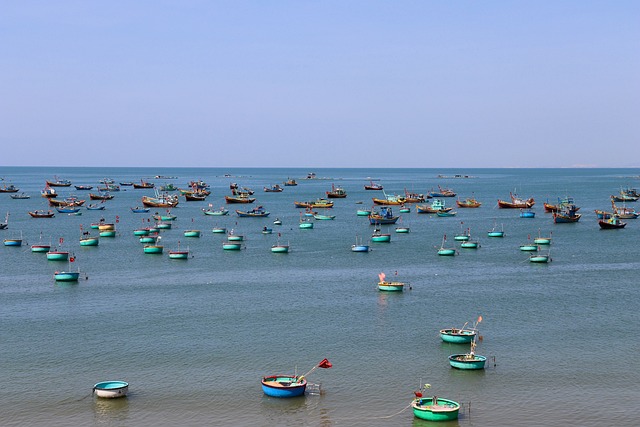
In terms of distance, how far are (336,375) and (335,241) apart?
7471cm

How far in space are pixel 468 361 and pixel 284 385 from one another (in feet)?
40.9

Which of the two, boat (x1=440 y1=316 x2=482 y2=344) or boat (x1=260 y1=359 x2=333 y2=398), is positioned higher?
boat (x1=440 y1=316 x2=482 y2=344)

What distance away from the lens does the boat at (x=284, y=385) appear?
151 feet

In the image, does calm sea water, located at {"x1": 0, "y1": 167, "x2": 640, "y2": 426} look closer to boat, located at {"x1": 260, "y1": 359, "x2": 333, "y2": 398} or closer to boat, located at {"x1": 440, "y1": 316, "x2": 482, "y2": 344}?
boat, located at {"x1": 260, "y1": 359, "x2": 333, "y2": 398}

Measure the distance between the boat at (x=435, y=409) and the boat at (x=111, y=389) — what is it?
16650 millimetres

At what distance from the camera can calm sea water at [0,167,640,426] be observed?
45.3 metres

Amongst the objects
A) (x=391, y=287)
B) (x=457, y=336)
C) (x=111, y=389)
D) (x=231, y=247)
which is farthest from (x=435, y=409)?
(x=231, y=247)

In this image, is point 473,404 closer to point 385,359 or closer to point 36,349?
point 385,359

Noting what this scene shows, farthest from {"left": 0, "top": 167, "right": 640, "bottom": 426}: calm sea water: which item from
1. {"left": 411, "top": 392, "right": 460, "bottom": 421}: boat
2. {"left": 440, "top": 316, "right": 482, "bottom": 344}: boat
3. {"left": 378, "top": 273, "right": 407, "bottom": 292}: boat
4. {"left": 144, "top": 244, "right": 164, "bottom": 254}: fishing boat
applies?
{"left": 144, "top": 244, "right": 164, "bottom": 254}: fishing boat

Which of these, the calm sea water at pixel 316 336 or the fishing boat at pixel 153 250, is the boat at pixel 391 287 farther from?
the fishing boat at pixel 153 250

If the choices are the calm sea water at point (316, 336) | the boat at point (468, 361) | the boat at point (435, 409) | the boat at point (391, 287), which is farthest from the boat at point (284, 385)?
the boat at point (391, 287)

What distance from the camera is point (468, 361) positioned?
51.2 m

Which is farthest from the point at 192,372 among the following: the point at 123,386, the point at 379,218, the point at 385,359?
the point at 379,218

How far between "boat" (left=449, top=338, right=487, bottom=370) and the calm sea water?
625mm
